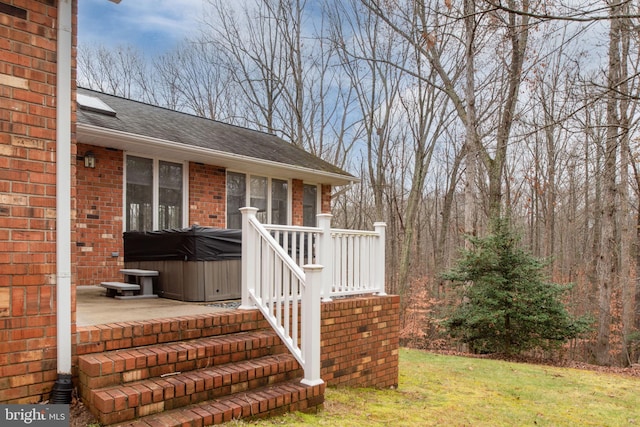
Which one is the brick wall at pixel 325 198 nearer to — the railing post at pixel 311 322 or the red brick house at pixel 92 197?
the red brick house at pixel 92 197

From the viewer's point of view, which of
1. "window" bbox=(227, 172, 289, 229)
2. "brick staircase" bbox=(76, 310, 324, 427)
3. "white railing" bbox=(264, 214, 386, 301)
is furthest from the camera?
"window" bbox=(227, 172, 289, 229)

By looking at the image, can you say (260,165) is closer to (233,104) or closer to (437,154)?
(233,104)

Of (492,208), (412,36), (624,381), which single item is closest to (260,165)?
(492,208)

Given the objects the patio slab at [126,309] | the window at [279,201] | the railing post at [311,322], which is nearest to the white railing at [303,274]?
the railing post at [311,322]

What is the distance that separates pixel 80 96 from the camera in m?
7.36

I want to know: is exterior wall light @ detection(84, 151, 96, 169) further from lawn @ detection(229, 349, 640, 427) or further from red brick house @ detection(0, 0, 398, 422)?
lawn @ detection(229, 349, 640, 427)

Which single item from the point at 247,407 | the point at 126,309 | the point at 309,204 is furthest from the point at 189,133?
the point at 247,407

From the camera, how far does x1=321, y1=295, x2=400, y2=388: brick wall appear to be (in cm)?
485

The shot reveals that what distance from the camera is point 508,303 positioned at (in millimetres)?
9336

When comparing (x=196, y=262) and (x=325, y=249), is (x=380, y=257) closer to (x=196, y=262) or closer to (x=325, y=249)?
(x=325, y=249)

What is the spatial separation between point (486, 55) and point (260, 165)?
921 centimetres

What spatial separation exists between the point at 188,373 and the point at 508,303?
25.8 ft

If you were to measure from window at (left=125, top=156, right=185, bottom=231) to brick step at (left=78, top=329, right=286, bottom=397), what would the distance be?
4.04m

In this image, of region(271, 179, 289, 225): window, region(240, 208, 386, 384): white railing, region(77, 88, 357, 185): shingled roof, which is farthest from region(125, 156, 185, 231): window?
region(240, 208, 386, 384): white railing
